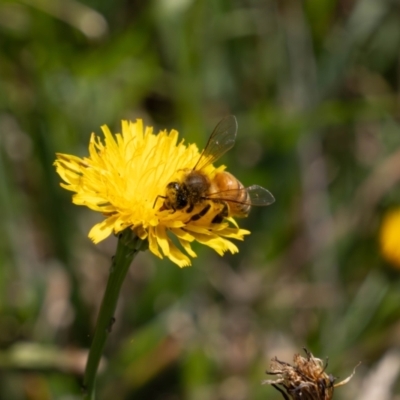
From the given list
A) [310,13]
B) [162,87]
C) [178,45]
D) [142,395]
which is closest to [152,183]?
[142,395]

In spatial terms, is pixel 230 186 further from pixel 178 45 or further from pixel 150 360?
pixel 178 45

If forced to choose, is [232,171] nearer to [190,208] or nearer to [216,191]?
[216,191]

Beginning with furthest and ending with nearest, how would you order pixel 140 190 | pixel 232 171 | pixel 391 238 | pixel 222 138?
pixel 232 171 → pixel 391 238 → pixel 222 138 → pixel 140 190

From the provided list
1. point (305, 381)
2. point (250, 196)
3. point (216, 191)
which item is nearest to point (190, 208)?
point (216, 191)

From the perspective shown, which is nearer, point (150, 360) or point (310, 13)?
point (150, 360)

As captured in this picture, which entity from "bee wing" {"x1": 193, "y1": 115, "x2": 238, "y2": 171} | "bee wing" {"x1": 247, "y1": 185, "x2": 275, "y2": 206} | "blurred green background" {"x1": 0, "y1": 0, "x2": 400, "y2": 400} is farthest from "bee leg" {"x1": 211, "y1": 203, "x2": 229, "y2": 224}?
"blurred green background" {"x1": 0, "y1": 0, "x2": 400, "y2": 400}

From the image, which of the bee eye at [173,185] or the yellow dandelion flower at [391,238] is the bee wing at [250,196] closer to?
the bee eye at [173,185]
